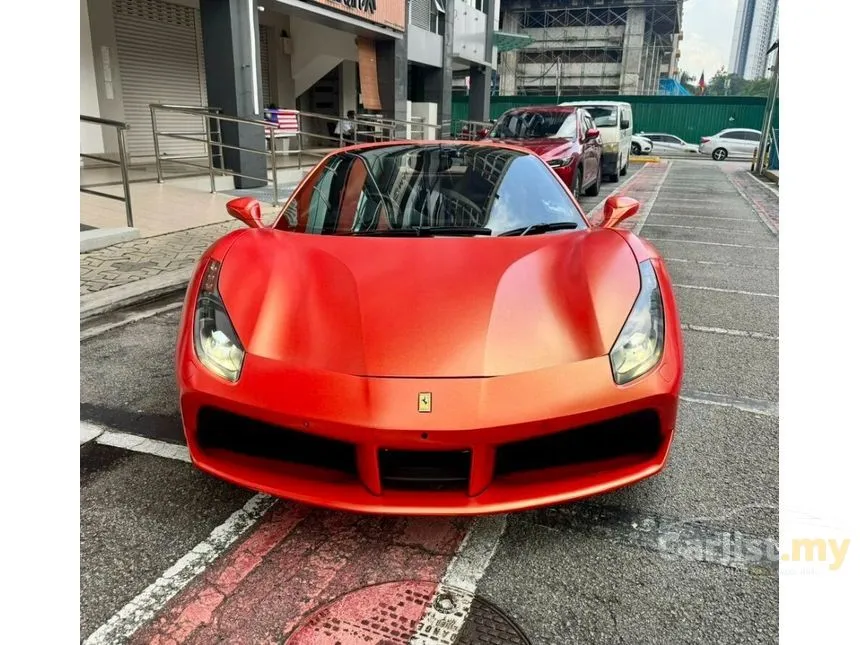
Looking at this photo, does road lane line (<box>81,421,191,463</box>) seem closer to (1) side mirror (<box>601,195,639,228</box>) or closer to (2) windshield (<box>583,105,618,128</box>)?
(1) side mirror (<box>601,195,639,228</box>)

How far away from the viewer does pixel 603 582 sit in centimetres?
190

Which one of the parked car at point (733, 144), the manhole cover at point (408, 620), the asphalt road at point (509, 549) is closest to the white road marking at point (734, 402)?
the asphalt road at point (509, 549)

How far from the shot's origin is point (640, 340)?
6.79ft

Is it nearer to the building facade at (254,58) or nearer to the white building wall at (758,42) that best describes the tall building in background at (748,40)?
the white building wall at (758,42)

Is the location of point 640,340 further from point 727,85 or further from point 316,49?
point 727,85

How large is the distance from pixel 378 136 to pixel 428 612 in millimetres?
15880

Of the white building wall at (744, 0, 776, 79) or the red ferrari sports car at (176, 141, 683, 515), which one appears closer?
the red ferrari sports car at (176, 141, 683, 515)

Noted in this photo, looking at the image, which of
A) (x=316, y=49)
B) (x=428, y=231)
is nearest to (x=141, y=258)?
(x=428, y=231)

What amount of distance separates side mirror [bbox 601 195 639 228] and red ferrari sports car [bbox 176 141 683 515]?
1.59 ft

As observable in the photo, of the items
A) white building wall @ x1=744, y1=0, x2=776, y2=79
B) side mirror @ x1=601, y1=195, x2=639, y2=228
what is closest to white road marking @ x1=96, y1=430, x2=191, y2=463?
side mirror @ x1=601, y1=195, x2=639, y2=228

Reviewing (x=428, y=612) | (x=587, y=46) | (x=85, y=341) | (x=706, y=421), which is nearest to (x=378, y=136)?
(x=85, y=341)

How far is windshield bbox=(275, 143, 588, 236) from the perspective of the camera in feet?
9.25

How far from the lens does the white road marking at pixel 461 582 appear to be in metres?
1.70

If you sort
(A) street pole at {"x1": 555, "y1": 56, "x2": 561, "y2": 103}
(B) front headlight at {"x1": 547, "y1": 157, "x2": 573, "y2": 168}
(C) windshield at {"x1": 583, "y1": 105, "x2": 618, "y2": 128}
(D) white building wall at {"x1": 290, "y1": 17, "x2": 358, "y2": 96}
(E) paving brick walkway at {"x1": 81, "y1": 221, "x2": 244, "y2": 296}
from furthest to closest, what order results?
(A) street pole at {"x1": 555, "y1": 56, "x2": 561, "y2": 103}, (D) white building wall at {"x1": 290, "y1": 17, "x2": 358, "y2": 96}, (C) windshield at {"x1": 583, "y1": 105, "x2": 618, "y2": 128}, (B) front headlight at {"x1": 547, "y1": 157, "x2": 573, "y2": 168}, (E) paving brick walkway at {"x1": 81, "y1": 221, "x2": 244, "y2": 296}
